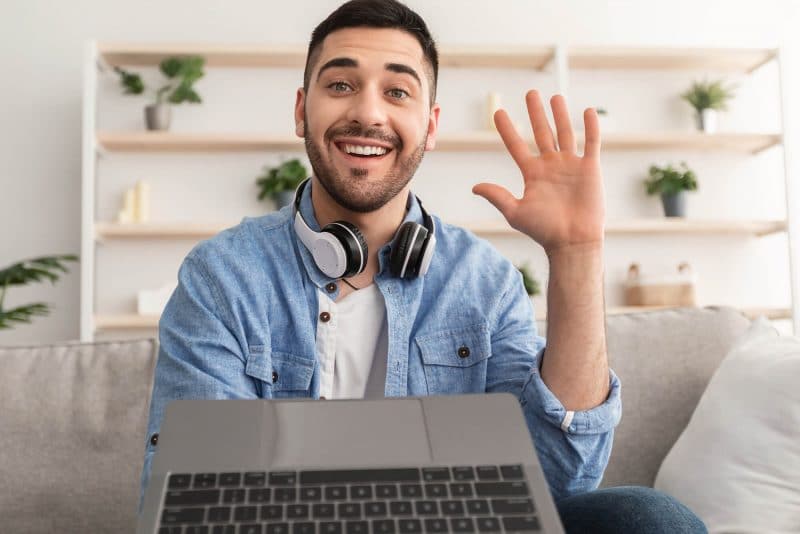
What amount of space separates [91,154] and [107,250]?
46 cm

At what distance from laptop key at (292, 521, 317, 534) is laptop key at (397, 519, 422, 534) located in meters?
0.07

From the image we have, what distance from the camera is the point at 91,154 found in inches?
134

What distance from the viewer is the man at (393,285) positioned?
3.40ft

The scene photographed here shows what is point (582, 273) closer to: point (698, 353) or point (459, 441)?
point (459, 441)

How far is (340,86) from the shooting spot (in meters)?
1.35

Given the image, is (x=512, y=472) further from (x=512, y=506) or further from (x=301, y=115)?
(x=301, y=115)

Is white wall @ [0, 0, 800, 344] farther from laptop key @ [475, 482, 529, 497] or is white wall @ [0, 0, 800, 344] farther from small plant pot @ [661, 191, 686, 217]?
laptop key @ [475, 482, 529, 497]

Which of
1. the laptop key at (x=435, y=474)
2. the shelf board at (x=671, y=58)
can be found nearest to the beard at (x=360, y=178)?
the laptop key at (x=435, y=474)

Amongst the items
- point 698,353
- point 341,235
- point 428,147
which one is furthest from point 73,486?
point 698,353

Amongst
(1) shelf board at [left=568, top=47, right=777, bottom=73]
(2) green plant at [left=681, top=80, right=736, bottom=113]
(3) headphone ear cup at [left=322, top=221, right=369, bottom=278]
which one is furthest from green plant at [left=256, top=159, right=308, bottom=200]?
(3) headphone ear cup at [left=322, top=221, right=369, bottom=278]

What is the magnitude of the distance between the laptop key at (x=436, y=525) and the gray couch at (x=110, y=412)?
100 cm

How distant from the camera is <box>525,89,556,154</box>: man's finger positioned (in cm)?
106

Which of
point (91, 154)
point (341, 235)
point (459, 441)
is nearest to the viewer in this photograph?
point (459, 441)

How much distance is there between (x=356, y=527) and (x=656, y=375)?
44.1 inches
